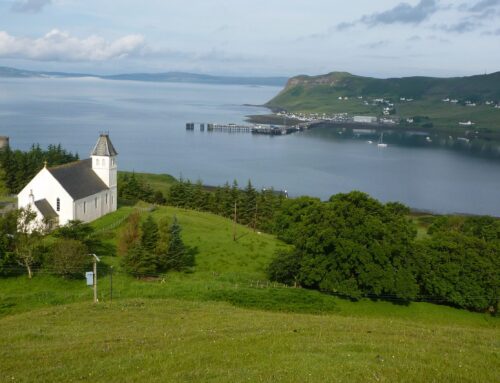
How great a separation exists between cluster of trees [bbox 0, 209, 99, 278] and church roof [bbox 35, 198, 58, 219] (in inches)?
230

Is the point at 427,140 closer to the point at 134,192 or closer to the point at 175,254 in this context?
the point at 134,192

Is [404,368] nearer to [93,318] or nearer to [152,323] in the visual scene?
[152,323]

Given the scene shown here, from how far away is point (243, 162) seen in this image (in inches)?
4697

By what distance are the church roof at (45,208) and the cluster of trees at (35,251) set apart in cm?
583

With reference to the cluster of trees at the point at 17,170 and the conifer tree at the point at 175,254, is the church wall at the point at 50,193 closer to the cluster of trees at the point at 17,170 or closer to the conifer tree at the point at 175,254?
the conifer tree at the point at 175,254

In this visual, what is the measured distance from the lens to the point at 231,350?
14.5 meters

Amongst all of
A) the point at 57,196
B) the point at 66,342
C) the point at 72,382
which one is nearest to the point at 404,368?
the point at 72,382

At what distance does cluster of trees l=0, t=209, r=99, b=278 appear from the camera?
30891mm

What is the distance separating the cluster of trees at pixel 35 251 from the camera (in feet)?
101

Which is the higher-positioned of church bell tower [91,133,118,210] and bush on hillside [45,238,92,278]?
church bell tower [91,133,118,210]

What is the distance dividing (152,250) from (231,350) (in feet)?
66.5

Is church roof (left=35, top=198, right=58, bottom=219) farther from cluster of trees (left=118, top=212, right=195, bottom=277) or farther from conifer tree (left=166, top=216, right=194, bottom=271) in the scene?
conifer tree (left=166, top=216, right=194, bottom=271)

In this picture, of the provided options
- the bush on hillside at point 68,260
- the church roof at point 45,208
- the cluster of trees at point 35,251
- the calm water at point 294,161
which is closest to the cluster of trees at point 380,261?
the bush on hillside at point 68,260

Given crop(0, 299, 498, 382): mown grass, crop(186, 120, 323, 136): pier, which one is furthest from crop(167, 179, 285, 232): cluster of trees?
crop(186, 120, 323, 136): pier
